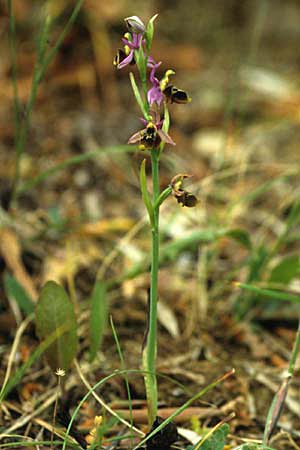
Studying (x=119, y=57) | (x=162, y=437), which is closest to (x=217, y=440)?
(x=162, y=437)

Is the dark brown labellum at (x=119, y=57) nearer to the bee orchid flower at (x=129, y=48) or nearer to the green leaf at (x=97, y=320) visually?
the bee orchid flower at (x=129, y=48)

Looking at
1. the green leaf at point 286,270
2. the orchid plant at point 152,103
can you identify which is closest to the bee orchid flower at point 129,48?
the orchid plant at point 152,103

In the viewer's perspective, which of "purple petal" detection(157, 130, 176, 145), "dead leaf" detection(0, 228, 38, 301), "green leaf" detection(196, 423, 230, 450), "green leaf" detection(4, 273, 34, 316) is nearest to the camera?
"purple petal" detection(157, 130, 176, 145)

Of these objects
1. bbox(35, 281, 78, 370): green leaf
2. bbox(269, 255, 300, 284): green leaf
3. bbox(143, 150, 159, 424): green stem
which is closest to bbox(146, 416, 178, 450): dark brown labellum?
bbox(143, 150, 159, 424): green stem

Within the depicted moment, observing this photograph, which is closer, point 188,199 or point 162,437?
point 188,199

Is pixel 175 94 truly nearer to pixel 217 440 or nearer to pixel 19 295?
pixel 217 440

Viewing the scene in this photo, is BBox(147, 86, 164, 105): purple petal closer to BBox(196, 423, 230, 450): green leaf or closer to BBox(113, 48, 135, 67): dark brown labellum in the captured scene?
BBox(113, 48, 135, 67): dark brown labellum
